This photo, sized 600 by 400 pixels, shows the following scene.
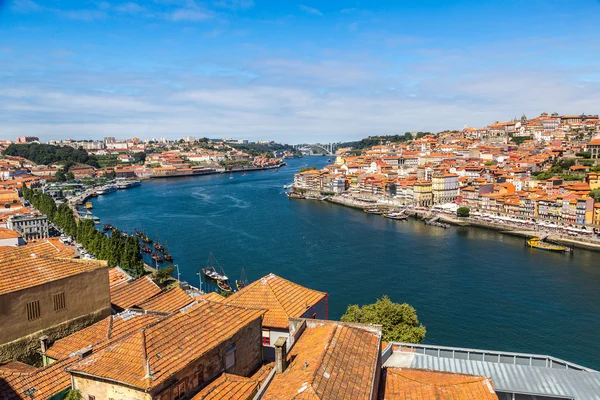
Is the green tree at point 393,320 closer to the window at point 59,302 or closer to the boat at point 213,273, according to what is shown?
the window at point 59,302

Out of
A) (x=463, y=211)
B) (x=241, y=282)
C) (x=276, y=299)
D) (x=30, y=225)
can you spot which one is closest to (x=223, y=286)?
(x=241, y=282)

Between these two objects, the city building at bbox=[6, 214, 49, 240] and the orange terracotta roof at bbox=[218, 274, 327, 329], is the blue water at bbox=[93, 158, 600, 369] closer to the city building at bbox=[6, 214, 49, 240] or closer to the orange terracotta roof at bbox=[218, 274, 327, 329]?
the city building at bbox=[6, 214, 49, 240]

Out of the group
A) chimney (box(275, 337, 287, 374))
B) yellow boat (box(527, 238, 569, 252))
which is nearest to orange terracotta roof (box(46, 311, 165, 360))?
chimney (box(275, 337, 287, 374))

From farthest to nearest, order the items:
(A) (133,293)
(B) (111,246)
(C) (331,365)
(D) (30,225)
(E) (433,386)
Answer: (D) (30,225)
(B) (111,246)
(A) (133,293)
(E) (433,386)
(C) (331,365)

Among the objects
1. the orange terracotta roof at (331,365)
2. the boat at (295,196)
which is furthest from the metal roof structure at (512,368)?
the boat at (295,196)

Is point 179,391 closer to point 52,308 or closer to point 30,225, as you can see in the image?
point 52,308

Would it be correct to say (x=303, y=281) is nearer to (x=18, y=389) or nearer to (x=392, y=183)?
(x=18, y=389)
